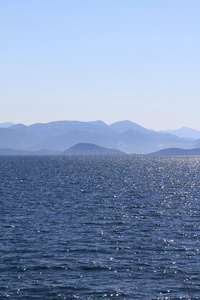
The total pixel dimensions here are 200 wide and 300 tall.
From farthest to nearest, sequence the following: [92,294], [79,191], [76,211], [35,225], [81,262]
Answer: [79,191], [76,211], [35,225], [81,262], [92,294]

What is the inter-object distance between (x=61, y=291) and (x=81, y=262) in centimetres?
757

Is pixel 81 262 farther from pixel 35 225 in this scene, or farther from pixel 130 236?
pixel 35 225

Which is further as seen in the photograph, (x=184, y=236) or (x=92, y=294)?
(x=184, y=236)

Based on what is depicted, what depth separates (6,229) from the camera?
53.0 meters

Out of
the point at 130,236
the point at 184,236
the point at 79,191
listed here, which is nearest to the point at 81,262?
the point at 130,236

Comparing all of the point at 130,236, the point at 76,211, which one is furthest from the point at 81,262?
the point at 76,211

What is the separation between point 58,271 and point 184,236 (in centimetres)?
2077

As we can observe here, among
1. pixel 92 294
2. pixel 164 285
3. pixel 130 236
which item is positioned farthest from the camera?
pixel 130 236

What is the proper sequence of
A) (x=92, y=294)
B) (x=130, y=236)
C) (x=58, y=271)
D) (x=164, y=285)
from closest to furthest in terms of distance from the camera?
(x=92, y=294) → (x=164, y=285) → (x=58, y=271) → (x=130, y=236)

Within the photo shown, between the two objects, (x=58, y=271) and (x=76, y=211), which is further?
(x=76, y=211)

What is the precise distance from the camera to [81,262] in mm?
39094

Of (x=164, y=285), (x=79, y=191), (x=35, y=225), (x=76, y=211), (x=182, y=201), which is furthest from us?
(x=79, y=191)

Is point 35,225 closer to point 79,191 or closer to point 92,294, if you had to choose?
point 92,294

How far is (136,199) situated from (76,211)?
2189 cm
